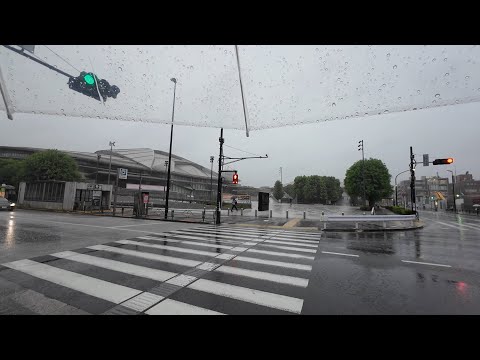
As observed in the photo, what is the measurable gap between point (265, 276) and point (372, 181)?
56.0 metres

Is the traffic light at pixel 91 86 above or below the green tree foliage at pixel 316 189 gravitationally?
below

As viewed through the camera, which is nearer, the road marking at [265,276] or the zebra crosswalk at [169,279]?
the zebra crosswalk at [169,279]

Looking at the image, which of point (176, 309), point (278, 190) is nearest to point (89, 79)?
point (176, 309)

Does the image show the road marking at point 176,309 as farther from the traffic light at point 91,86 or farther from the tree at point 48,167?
the tree at point 48,167

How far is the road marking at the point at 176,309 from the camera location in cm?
348

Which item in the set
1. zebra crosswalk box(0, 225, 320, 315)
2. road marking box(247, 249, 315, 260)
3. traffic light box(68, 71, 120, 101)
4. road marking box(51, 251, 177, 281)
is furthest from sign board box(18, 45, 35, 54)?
road marking box(247, 249, 315, 260)

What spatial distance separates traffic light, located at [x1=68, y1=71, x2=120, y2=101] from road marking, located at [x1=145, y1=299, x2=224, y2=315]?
306 centimetres

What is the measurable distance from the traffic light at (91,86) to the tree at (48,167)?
167 feet

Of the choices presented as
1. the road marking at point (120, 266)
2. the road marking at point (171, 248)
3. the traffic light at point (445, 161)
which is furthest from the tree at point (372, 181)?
the road marking at point (120, 266)

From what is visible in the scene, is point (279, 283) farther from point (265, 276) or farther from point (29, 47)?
point (29, 47)

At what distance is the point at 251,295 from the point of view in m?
4.25

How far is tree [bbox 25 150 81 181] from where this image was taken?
4244cm

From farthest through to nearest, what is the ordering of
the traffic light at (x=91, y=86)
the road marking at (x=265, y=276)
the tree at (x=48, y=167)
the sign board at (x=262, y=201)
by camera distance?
1. the tree at (x=48, y=167)
2. the sign board at (x=262, y=201)
3. the road marking at (x=265, y=276)
4. the traffic light at (x=91, y=86)
